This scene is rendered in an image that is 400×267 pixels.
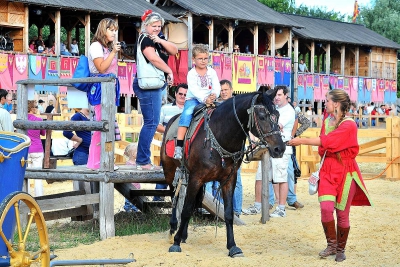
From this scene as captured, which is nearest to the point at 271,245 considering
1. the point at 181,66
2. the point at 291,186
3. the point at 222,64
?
the point at 291,186

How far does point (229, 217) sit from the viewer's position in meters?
8.84

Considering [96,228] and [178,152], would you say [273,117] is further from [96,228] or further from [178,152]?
[96,228]

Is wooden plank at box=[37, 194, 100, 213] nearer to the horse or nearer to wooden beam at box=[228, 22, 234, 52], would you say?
the horse

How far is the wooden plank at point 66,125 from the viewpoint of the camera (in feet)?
31.8

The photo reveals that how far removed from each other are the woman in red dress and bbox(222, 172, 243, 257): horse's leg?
2.93 feet

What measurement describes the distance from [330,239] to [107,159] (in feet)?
9.55

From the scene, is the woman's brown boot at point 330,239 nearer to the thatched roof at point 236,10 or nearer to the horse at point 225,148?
the horse at point 225,148

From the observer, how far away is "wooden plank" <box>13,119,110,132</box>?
9.70m

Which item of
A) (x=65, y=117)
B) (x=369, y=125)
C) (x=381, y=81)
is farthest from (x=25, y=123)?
(x=381, y=81)

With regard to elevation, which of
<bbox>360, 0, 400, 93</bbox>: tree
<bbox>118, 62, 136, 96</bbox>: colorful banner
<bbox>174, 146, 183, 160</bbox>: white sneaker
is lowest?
<bbox>174, 146, 183, 160</bbox>: white sneaker

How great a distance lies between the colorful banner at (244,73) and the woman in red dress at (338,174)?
3031 centimetres

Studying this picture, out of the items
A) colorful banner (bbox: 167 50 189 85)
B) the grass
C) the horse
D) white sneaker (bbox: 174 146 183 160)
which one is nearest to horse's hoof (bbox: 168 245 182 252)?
the horse

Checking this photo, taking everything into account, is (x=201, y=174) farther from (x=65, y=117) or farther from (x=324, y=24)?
(x=324, y=24)

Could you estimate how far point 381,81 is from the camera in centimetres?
5312
